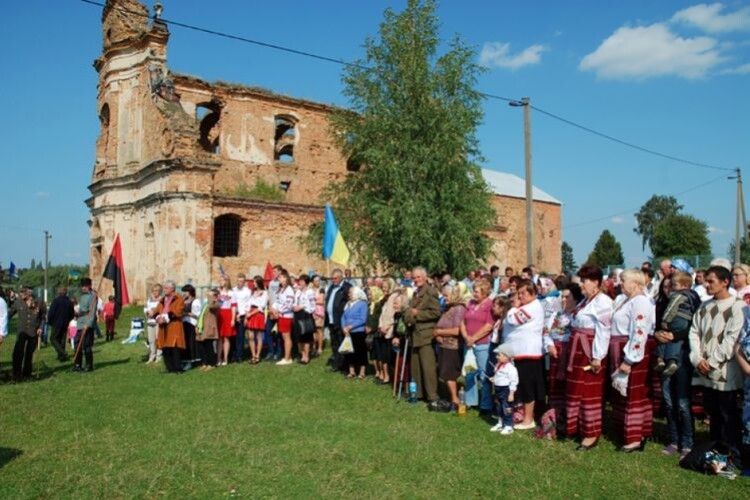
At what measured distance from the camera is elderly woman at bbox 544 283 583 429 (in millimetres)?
7164

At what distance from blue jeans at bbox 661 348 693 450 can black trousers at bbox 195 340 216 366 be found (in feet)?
30.2

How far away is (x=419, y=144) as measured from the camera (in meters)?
18.3

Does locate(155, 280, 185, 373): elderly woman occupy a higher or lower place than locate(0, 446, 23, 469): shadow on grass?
higher

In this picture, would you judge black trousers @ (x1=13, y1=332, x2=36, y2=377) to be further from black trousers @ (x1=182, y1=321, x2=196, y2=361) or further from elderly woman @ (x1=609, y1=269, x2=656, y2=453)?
elderly woman @ (x1=609, y1=269, x2=656, y2=453)

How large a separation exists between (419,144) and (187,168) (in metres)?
10.3

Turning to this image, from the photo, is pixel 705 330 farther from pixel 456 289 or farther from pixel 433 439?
pixel 456 289

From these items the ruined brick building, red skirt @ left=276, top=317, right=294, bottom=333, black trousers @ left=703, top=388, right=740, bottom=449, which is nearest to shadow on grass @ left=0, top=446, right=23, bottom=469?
red skirt @ left=276, top=317, right=294, bottom=333

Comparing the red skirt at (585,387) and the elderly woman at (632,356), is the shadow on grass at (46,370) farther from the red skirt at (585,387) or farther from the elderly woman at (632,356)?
the elderly woman at (632,356)

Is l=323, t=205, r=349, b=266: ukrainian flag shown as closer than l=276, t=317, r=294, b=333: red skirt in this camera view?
No

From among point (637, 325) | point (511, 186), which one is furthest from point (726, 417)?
point (511, 186)

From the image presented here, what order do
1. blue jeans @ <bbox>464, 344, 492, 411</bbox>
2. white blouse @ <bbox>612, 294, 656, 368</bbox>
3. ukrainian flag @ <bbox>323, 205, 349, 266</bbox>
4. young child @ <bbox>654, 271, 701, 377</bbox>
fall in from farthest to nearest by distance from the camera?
ukrainian flag @ <bbox>323, 205, 349, 266</bbox> → blue jeans @ <bbox>464, 344, 492, 411</bbox> → young child @ <bbox>654, 271, 701, 377</bbox> → white blouse @ <bbox>612, 294, 656, 368</bbox>

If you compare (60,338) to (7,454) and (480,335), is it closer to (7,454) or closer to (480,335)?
(7,454)

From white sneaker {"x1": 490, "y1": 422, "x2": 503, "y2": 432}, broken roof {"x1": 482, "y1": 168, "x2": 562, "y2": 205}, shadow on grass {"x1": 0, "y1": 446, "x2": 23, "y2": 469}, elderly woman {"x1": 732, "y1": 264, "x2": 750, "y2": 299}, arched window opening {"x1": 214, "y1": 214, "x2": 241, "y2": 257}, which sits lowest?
shadow on grass {"x1": 0, "y1": 446, "x2": 23, "y2": 469}

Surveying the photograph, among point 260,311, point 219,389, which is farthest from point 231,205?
point 219,389
